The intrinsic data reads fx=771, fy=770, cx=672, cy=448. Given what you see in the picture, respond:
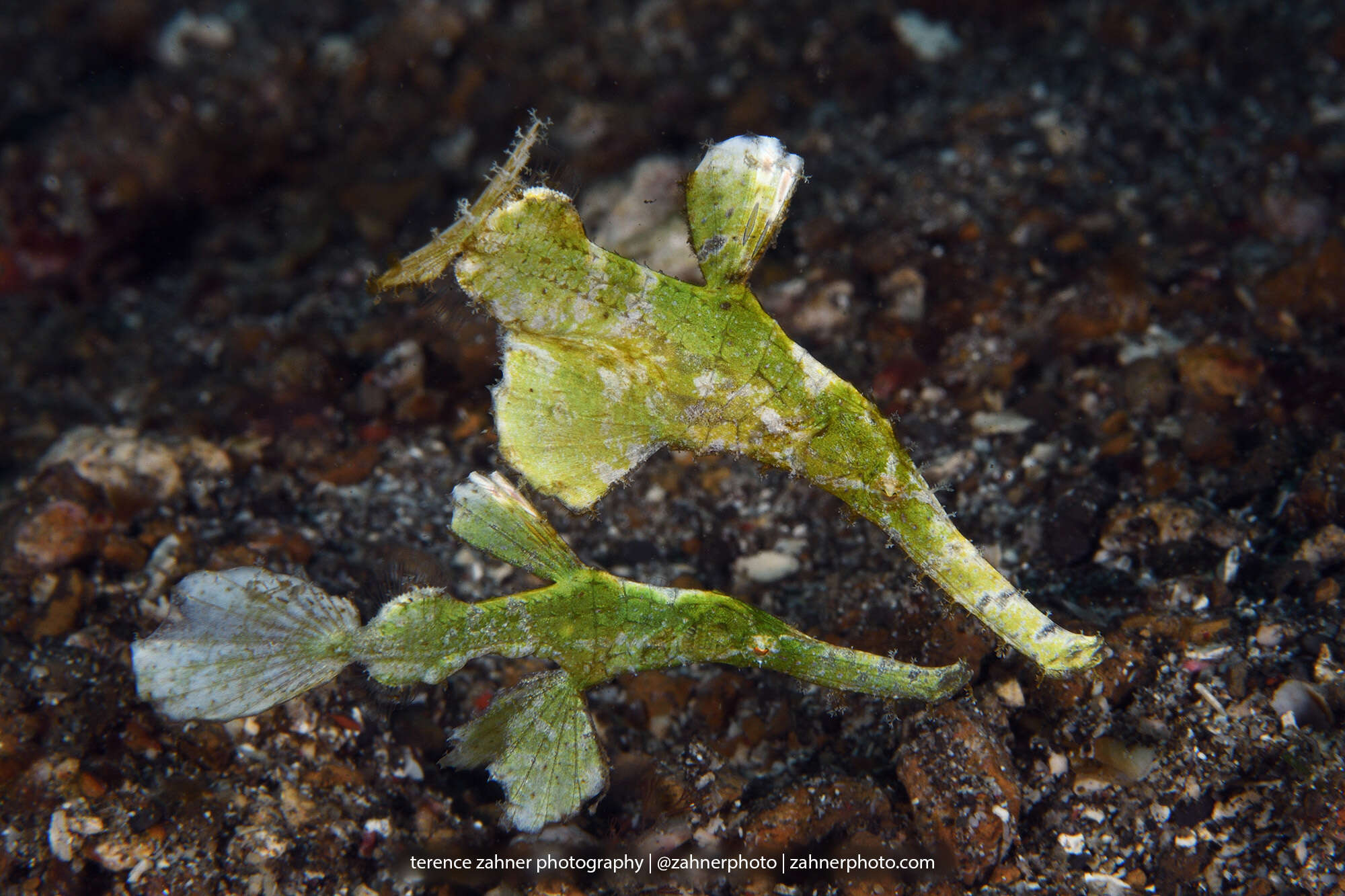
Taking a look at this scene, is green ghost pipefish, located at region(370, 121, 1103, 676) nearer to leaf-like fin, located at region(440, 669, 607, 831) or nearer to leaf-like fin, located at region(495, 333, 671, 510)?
leaf-like fin, located at region(495, 333, 671, 510)

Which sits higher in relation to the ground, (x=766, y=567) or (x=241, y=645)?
(x=241, y=645)

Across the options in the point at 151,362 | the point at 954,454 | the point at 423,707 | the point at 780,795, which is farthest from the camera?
the point at 151,362

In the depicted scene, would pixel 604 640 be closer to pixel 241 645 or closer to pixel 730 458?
pixel 730 458

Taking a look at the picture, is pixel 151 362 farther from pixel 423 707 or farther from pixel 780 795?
pixel 780 795

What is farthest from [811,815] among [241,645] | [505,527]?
[241,645]

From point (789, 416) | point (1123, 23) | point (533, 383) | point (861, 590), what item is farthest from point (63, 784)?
point (1123, 23)

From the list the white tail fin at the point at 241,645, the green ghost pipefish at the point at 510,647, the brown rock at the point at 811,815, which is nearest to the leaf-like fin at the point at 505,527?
the green ghost pipefish at the point at 510,647

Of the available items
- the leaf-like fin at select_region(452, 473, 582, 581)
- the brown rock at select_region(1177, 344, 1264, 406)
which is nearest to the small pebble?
the leaf-like fin at select_region(452, 473, 582, 581)
